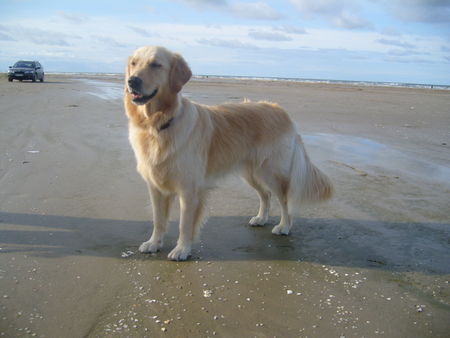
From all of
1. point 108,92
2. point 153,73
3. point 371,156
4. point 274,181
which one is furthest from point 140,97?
point 108,92

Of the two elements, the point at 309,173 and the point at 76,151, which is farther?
the point at 76,151

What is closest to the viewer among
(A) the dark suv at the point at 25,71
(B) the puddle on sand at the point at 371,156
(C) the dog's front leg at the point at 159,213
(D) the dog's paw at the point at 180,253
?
(D) the dog's paw at the point at 180,253

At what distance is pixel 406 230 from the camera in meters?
4.01

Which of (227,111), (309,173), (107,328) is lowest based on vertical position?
(107,328)

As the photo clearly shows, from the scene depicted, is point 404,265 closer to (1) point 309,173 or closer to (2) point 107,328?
(1) point 309,173

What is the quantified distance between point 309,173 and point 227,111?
1191mm

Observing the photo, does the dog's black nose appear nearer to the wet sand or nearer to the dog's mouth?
the dog's mouth

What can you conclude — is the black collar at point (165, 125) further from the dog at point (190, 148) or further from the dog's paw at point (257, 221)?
the dog's paw at point (257, 221)

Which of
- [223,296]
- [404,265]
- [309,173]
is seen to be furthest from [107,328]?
[309,173]

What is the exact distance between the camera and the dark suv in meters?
25.7

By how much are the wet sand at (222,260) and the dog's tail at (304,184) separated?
28cm

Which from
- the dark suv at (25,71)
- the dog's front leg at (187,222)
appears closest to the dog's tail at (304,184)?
the dog's front leg at (187,222)

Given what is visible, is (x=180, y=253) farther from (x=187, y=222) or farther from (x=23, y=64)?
(x=23, y=64)

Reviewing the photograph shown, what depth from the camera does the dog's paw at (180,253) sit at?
343 centimetres
